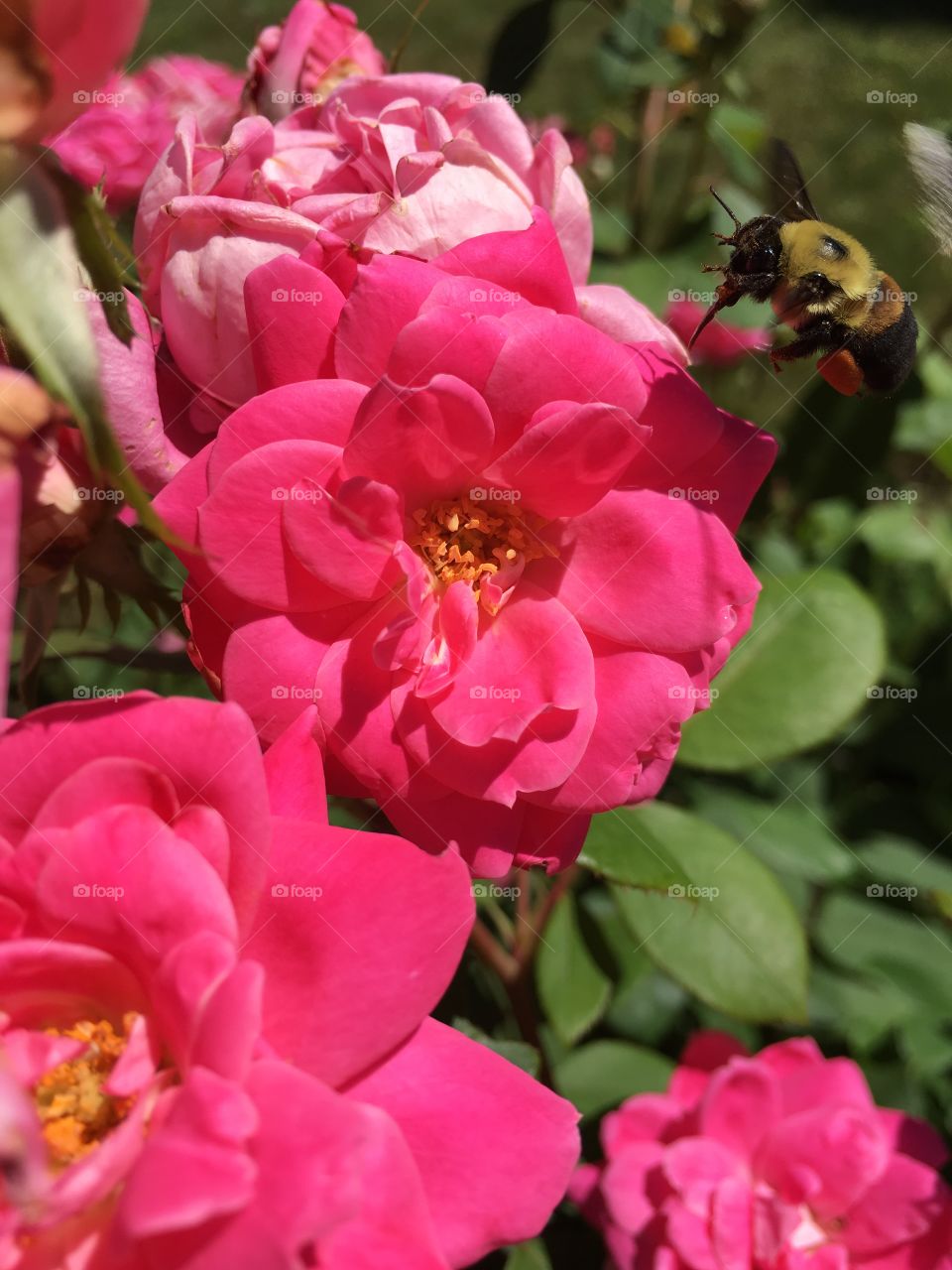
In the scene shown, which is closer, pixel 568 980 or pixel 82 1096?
pixel 82 1096

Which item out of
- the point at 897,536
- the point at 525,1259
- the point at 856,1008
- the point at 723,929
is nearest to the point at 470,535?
the point at 723,929

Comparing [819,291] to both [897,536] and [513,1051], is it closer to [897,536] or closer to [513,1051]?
[513,1051]

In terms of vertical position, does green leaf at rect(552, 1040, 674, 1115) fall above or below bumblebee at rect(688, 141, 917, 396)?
below

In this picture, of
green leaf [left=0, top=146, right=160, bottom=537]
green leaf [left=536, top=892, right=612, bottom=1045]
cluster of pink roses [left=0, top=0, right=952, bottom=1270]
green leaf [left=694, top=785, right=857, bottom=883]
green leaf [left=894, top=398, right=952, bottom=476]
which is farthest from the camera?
green leaf [left=894, top=398, right=952, bottom=476]

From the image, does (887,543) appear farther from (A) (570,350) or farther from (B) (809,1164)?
(A) (570,350)

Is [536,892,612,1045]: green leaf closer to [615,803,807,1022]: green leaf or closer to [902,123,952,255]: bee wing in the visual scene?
[615,803,807,1022]: green leaf

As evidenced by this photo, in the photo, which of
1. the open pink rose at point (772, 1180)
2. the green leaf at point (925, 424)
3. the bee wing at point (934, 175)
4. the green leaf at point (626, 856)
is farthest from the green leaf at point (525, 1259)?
the green leaf at point (925, 424)

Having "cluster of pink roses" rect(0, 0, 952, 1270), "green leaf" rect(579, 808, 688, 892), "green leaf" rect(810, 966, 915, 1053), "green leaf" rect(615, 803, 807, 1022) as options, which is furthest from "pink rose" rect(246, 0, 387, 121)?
"green leaf" rect(810, 966, 915, 1053)

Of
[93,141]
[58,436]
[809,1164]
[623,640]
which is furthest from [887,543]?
[58,436]
